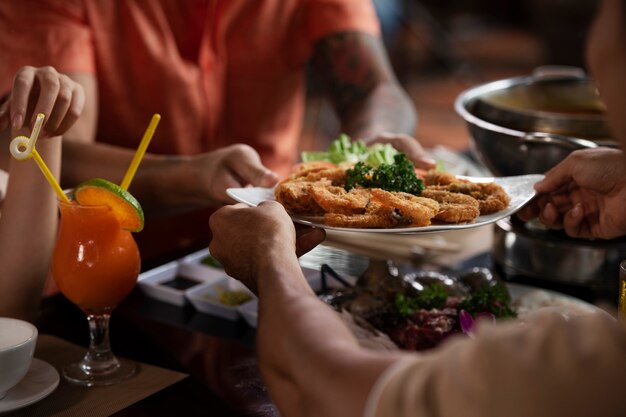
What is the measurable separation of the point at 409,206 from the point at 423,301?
0.86ft

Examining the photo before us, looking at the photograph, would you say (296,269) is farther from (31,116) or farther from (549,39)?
(549,39)

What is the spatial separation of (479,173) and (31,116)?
5.32 feet

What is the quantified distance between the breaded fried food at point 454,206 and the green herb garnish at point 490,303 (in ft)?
0.64

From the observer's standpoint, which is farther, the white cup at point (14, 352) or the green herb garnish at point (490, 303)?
the green herb garnish at point (490, 303)

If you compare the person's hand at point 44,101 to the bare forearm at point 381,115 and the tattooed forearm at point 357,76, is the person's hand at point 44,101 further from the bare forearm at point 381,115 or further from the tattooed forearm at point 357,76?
the tattooed forearm at point 357,76

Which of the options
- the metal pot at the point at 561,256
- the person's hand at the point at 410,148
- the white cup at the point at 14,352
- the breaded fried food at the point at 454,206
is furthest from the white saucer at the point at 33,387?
the metal pot at the point at 561,256

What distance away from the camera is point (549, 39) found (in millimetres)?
8594

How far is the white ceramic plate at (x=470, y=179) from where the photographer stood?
4.69 feet

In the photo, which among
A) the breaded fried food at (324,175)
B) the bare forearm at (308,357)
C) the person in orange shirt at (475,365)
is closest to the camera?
the person in orange shirt at (475,365)

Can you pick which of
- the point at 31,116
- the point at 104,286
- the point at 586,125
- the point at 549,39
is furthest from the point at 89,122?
the point at 549,39

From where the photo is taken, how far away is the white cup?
125 cm

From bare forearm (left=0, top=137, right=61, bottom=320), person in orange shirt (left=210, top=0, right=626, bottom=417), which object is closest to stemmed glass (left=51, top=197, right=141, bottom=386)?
bare forearm (left=0, top=137, right=61, bottom=320)

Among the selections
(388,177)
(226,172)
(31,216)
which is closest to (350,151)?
(226,172)

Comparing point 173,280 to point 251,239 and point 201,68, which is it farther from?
point 201,68
